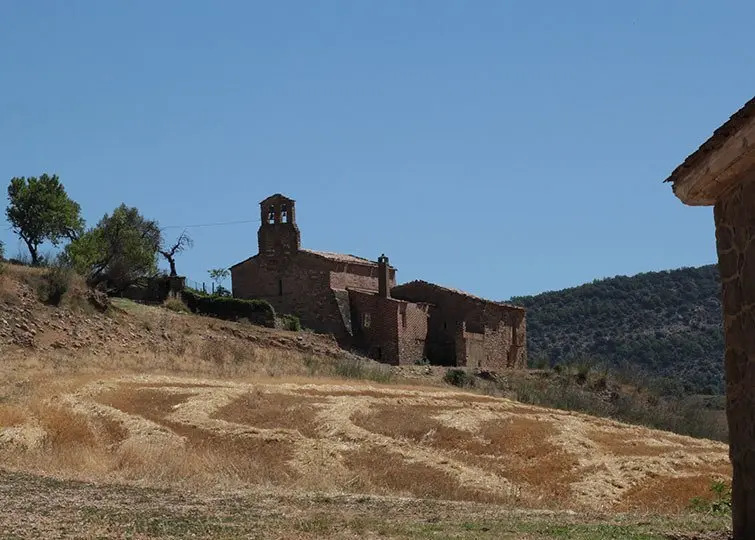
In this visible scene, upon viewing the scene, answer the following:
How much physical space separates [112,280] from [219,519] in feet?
160

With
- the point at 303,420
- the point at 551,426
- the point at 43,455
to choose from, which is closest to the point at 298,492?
the point at 43,455

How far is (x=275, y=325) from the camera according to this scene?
56.8 meters

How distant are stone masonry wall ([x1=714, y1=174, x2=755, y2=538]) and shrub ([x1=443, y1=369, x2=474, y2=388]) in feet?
132

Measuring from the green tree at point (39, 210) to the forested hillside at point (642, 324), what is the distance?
99.7ft

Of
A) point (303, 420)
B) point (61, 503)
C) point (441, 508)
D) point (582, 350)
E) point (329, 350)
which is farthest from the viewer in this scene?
point (582, 350)

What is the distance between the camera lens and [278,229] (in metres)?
63.1

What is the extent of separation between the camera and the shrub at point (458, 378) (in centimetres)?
5033

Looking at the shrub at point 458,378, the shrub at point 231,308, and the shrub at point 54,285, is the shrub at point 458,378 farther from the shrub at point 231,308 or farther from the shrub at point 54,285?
the shrub at point 54,285

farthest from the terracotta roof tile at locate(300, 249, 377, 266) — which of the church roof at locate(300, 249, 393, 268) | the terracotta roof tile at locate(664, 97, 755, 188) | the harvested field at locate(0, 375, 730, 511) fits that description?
the terracotta roof tile at locate(664, 97, 755, 188)

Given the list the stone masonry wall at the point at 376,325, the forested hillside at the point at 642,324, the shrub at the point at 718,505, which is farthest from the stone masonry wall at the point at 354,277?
the shrub at the point at 718,505

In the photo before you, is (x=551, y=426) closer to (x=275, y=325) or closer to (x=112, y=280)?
(x=275, y=325)

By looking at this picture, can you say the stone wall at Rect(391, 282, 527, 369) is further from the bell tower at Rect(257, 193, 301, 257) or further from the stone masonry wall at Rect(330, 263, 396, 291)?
the bell tower at Rect(257, 193, 301, 257)

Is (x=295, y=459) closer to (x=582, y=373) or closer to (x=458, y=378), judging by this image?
(x=458, y=378)

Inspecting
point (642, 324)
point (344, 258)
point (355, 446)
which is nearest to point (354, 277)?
point (344, 258)
